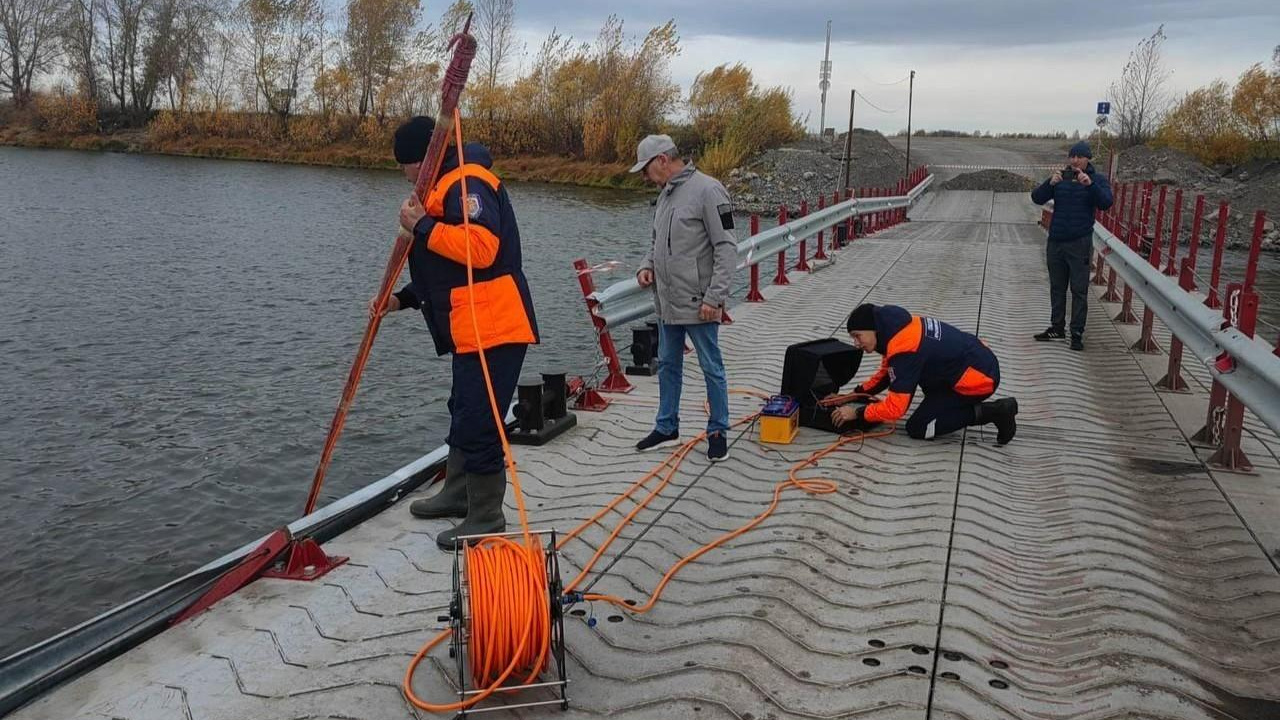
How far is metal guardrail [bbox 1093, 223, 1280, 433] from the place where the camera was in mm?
4980

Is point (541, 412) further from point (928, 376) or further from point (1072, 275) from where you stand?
point (1072, 275)

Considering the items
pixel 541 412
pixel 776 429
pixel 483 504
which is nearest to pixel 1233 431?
pixel 776 429

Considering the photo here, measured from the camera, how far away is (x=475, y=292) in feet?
15.6

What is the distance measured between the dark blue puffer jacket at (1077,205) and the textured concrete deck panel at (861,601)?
3207 millimetres

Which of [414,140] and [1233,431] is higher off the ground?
[414,140]

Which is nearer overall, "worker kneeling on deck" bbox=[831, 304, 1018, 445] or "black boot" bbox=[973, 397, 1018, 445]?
"worker kneeling on deck" bbox=[831, 304, 1018, 445]

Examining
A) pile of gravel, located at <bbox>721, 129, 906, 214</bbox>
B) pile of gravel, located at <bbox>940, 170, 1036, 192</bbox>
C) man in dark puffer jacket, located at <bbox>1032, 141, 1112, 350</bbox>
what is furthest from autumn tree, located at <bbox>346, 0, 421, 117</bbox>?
man in dark puffer jacket, located at <bbox>1032, 141, 1112, 350</bbox>

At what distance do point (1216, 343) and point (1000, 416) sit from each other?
53.0 inches

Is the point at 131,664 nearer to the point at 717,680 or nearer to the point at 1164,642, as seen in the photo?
the point at 717,680

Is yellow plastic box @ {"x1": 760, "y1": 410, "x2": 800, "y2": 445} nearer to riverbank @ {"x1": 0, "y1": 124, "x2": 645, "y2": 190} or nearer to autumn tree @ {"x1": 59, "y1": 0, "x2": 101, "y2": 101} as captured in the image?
riverbank @ {"x1": 0, "y1": 124, "x2": 645, "y2": 190}

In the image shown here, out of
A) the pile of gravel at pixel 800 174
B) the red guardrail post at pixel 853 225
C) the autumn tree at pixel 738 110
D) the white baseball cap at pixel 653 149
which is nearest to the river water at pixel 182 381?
the red guardrail post at pixel 853 225

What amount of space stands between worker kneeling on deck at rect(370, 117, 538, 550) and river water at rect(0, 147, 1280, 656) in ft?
9.69

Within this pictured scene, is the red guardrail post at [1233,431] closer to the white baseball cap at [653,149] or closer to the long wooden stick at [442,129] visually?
the white baseball cap at [653,149]

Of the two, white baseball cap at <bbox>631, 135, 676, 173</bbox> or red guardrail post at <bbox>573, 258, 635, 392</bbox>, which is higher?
white baseball cap at <bbox>631, 135, 676, 173</bbox>
